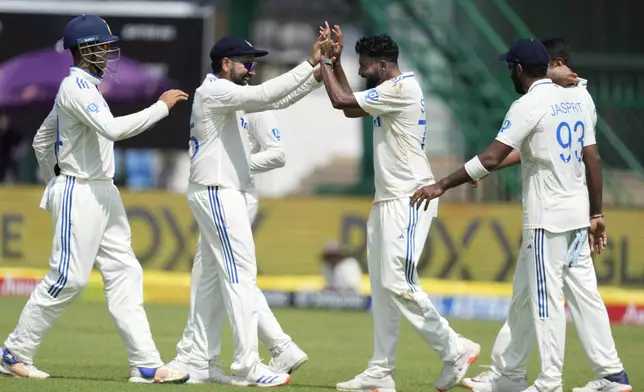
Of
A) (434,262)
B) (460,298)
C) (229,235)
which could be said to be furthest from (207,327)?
(434,262)

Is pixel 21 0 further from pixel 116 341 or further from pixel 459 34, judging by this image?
pixel 116 341

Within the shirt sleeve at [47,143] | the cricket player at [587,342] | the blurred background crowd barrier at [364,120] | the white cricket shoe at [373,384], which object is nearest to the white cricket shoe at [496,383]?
the cricket player at [587,342]

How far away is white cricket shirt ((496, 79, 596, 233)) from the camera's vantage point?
8367mm

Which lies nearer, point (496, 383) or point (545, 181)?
point (545, 181)

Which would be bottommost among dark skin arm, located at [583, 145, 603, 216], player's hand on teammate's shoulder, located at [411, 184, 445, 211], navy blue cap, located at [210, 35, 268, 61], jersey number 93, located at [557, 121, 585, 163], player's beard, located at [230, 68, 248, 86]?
player's hand on teammate's shoulder, located at [411, 184, 445, 211]

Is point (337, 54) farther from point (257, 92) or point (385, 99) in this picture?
point (257, 92)

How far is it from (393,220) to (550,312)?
114 cm

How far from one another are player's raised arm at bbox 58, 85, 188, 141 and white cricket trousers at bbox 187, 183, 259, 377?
59cm

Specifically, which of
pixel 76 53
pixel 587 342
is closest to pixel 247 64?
pixel 76 53

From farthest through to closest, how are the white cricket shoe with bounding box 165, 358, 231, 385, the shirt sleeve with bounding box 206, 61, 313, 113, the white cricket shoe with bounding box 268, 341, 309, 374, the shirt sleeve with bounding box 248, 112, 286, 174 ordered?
the shirt sleeve with bounding box 248, 112, 286, 174 < the white cricket shoe with bounding box 268, 341, 309, 374 < the white cricket shoe with bounding box 165, 358, 231, 385 < the shirt sleeve with bounding box 206, 61, 313, 113

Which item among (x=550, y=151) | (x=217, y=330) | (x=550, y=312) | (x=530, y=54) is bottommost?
(x=217, y=330)

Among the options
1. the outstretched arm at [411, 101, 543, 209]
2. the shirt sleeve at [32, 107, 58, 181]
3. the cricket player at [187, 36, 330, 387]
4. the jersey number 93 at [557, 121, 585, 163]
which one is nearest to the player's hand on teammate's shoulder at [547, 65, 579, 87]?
the jersey number 93 at [557, 121, 585, 163]

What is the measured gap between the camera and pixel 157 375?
8.82 meters

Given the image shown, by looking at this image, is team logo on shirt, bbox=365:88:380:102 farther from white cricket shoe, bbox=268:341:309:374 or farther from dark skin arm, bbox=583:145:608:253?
white cricket shoe, bbox=268:341:309:374
